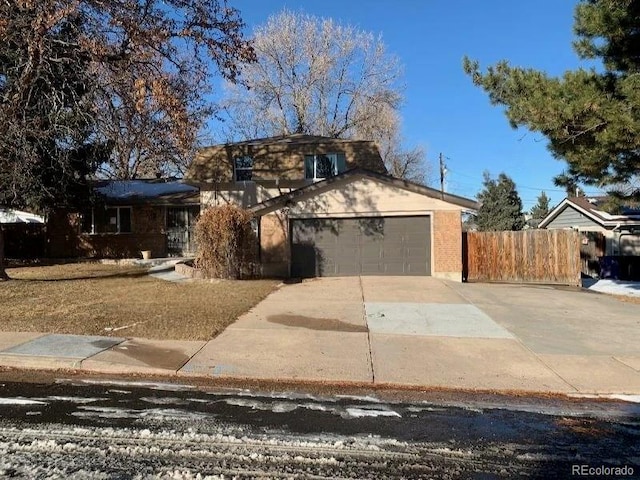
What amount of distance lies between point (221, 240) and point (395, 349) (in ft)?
29.8

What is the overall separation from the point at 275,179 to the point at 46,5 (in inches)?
544

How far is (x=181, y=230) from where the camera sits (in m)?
25.2

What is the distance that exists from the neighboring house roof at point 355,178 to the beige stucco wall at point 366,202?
0.15 metres

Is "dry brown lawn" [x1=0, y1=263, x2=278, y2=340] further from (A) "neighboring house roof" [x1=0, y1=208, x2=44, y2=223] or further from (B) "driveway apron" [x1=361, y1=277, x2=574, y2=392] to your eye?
(A) "neighboring house roof" [x1=0, y1=208, x2=44, y2=223]

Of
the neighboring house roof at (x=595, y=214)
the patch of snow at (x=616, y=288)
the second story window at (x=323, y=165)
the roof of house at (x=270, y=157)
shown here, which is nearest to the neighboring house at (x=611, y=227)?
the neighboring house roof at (x=595, y=214)

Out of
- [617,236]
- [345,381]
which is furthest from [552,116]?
[617,236]

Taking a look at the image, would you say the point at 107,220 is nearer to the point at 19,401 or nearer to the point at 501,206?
the point at 19,401

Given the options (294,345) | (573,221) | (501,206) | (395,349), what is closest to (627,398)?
(395,349)

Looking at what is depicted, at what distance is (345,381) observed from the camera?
247 inches

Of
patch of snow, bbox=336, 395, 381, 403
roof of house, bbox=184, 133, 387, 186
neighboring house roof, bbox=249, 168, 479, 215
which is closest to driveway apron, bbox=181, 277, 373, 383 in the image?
patch of snow, bbox=336, 395, 381, 403

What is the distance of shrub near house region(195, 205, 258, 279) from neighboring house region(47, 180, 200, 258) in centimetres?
926

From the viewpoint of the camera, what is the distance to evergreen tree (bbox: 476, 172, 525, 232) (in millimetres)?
39406

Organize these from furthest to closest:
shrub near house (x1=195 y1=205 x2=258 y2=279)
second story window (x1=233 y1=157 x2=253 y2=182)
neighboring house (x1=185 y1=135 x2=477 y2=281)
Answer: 1. second story window (x1=233 y1=157 x2=253 y2=182)
2. neighboring house (x1=185 y1=135 x2=477 y2=281)
3. shrub near house (x1=195 y1=205 x2=258 y2=279)

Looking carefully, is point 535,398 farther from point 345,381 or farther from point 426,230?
point 426,230
